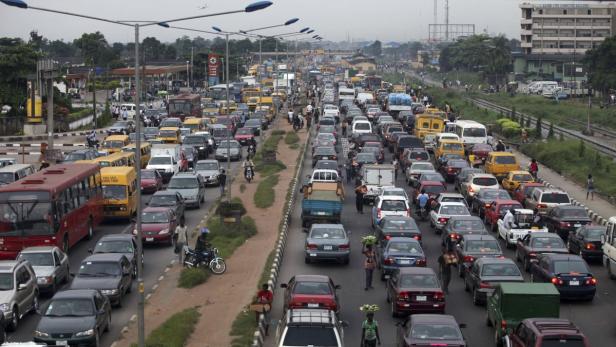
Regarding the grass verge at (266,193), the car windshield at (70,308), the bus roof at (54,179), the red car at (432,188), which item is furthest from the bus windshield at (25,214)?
the red car at (432,188)

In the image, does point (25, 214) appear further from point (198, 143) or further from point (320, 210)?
point (198, 143)

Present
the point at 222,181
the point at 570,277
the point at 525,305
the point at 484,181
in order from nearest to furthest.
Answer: the point at 525,305
the point at 570,277
the point at 484,181
the point at 222,181

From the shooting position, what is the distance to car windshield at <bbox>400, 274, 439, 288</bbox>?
2490cm

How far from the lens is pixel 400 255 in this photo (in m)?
29.3

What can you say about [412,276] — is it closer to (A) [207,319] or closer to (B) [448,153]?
(A) [207,319]

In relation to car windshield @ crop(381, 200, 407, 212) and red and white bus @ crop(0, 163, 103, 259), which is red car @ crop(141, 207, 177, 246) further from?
car windshield @ crop(381, 200, 407, 212)

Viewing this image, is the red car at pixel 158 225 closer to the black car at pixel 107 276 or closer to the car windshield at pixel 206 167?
the black car at pixel 107 276

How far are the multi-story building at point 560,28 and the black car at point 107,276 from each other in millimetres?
156146

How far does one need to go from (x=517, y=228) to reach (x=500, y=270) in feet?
30.7

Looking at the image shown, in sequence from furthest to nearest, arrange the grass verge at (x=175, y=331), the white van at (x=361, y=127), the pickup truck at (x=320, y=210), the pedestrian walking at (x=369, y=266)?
1. the white van at (x=361, y=127)
2. the pickup truck at (x=320, y=210)
3. the pedestrian walking at (x=369, y=266)
4. the grass verge at (x=175, y=331)

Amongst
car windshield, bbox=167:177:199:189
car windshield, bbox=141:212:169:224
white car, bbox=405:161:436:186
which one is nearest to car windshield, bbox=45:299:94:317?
car windshield, bbox=141:212:169:224

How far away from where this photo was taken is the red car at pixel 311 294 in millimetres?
23516

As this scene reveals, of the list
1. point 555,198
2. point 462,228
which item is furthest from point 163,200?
point 555,198

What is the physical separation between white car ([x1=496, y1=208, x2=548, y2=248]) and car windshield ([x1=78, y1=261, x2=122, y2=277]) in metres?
13.6
